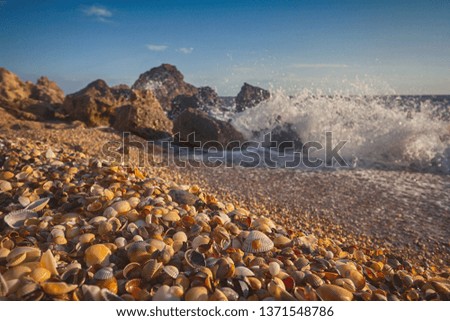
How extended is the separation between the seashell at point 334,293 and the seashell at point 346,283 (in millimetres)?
72

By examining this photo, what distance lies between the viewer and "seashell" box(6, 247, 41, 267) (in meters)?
1.09

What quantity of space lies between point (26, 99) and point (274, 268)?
8.47 m

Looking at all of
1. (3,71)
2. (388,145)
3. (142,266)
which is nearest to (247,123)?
(388,145)

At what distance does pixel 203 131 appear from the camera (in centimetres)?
609

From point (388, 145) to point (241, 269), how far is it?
509 centimetres

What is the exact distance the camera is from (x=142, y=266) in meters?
1.16

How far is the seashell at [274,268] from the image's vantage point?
46.7 inches

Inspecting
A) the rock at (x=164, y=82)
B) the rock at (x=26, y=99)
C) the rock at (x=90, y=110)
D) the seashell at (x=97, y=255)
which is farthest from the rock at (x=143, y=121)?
the rock at (x=164, y=82)

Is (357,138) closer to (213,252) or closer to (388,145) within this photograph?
(388,145)

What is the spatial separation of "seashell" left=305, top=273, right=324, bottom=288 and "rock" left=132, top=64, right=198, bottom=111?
16.6 metres

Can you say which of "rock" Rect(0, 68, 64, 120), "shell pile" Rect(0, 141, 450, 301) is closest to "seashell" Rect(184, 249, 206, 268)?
"shell pile" Rect(0, 141, 450, 301)

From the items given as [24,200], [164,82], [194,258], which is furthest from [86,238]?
[164,82]
